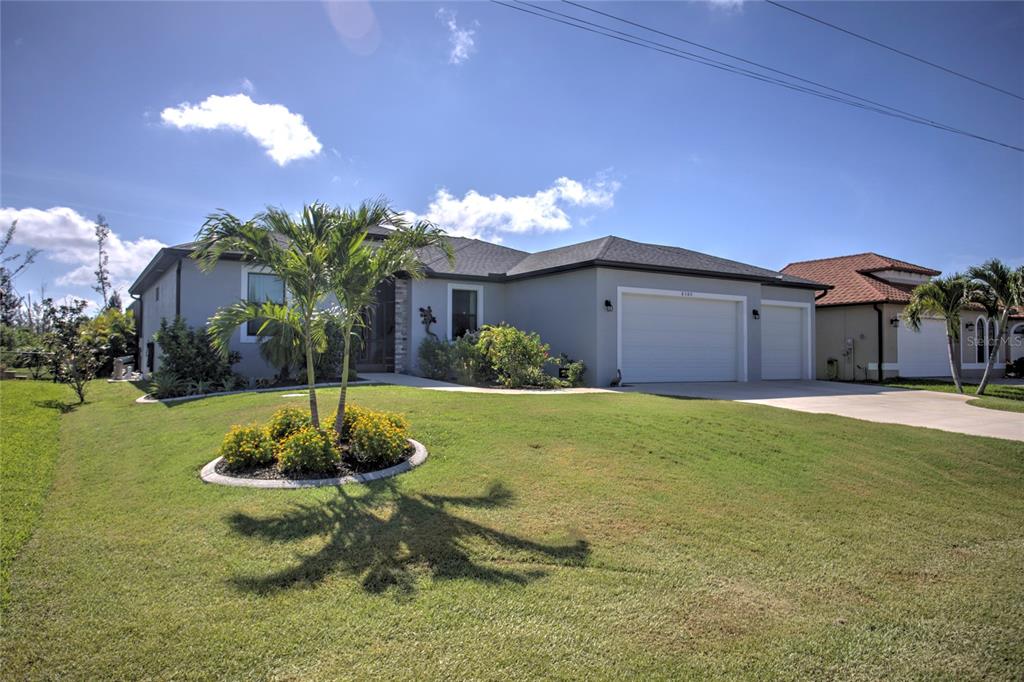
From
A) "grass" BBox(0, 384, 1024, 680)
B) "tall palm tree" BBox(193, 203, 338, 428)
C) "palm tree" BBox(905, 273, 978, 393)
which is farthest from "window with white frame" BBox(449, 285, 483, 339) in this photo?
"palm tree" BBox(905, 273, 978, 393)

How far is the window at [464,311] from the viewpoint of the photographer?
55.0ft

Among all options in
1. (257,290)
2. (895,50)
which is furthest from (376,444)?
(895,50)

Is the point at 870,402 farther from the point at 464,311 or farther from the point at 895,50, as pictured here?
the point at 464,311

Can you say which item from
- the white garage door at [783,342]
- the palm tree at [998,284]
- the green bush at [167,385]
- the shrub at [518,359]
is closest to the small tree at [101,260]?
the green bush at [167,385]

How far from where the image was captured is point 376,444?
6.41 m

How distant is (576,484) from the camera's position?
5785 millimetres

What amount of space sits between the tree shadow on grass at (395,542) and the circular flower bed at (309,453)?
852 mm

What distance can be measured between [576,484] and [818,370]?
19.6 m

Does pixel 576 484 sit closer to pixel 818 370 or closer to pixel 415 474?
pixel 415 474

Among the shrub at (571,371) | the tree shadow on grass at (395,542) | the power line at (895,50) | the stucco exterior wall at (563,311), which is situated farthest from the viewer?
the stucco exterior wall at (563,311)

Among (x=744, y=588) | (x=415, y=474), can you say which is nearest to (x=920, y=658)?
(x=744, y=588)

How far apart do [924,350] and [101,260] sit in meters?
43.2

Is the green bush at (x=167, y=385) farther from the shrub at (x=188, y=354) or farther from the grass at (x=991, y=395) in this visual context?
the grass at (x=991, y=395)

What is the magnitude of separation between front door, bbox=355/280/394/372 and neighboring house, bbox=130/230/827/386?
3 centimetres
